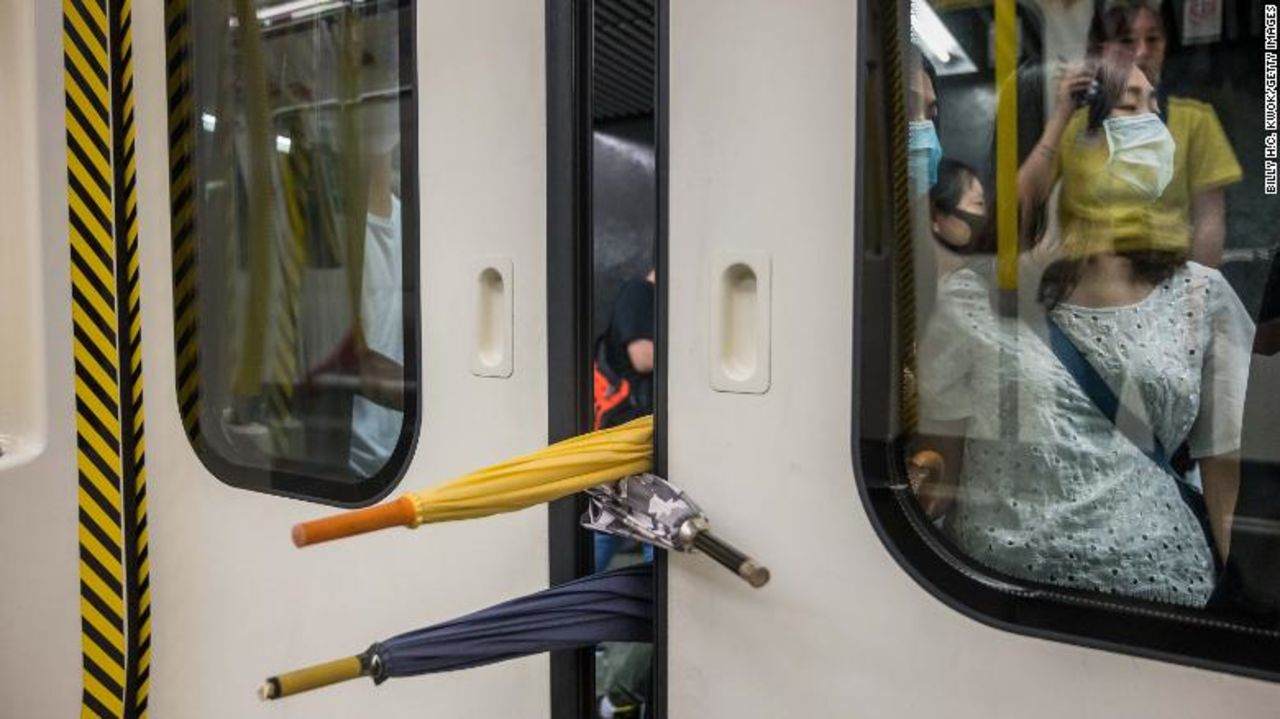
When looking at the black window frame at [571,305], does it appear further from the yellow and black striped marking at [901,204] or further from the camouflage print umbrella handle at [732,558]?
the yellow and black striped marking at [901,204]

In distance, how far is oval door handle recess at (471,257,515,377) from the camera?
4.21ft

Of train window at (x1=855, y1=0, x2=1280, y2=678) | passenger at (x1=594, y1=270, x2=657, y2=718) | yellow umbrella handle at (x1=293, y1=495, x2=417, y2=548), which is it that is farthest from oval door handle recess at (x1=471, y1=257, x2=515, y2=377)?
passenger at (x1=594, y1=270, x2=657, y2=718)

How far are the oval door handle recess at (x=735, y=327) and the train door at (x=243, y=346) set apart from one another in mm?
322

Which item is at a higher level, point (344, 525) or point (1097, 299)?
point (1097, 299)

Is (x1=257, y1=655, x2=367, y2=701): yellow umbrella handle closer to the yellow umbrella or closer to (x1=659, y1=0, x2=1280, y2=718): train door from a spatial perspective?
the yellow umbrella

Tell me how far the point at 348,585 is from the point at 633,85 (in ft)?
4.63

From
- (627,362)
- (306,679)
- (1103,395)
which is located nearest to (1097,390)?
(1103,395)

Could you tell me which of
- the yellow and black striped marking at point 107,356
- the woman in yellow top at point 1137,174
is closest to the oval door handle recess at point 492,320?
the woman in yellow top at point 1137,174

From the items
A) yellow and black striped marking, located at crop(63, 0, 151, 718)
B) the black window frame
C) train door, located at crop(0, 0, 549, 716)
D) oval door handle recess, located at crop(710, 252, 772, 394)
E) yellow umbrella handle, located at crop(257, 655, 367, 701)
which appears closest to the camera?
yellow umbrella handle, located at crop(257, 655, 367, 701)

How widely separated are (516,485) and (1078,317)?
64 cm

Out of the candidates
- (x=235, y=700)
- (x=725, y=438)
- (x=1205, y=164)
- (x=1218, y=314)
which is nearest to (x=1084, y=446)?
(x=1218, y=314)

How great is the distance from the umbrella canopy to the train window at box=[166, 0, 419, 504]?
39cm

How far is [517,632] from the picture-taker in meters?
1.12

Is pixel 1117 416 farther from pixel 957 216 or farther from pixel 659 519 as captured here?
pixel 659 519
